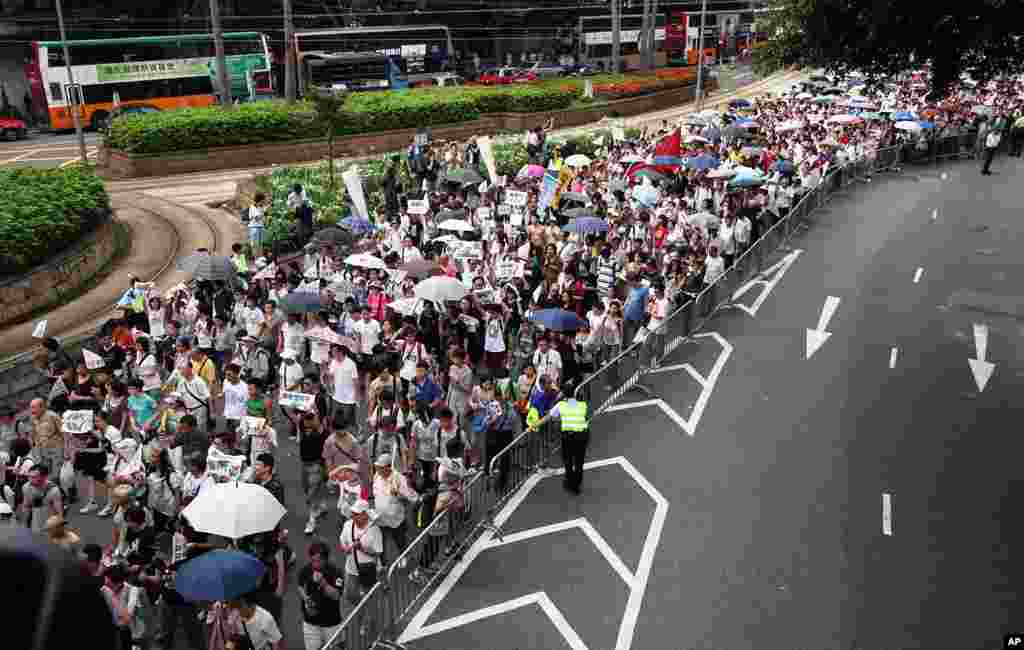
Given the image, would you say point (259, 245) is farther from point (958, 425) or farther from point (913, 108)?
point (913, 108)

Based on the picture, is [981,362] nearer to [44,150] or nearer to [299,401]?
[299,401]

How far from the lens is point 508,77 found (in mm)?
55688

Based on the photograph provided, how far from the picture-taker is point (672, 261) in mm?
16672

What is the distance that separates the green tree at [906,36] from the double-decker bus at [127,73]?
34424 millimetres

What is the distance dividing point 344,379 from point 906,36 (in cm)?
947

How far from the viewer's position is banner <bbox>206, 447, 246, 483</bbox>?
9141mm

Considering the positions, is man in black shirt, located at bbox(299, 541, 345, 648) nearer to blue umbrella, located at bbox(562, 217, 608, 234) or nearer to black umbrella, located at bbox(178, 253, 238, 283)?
black umbrella, located at bbox(178, 253, 238, 283)

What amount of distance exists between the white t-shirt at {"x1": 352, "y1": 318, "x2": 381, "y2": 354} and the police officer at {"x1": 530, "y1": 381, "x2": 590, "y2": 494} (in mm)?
3067

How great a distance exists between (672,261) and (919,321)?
226 inches

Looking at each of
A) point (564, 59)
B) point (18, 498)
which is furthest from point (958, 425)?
point (564, 59)

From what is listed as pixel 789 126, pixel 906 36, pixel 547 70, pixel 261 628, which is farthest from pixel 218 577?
pixel 547 70

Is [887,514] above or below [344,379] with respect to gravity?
below

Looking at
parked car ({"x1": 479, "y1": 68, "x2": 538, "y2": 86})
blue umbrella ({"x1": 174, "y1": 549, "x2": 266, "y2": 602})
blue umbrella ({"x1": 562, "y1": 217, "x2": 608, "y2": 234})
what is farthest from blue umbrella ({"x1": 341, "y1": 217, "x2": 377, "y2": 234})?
parked car ({"x1": 479, "y1": 68, "x2": 538, "y2": 86})

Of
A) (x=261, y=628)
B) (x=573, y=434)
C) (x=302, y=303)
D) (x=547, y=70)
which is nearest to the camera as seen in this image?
(x=261, y=628)
